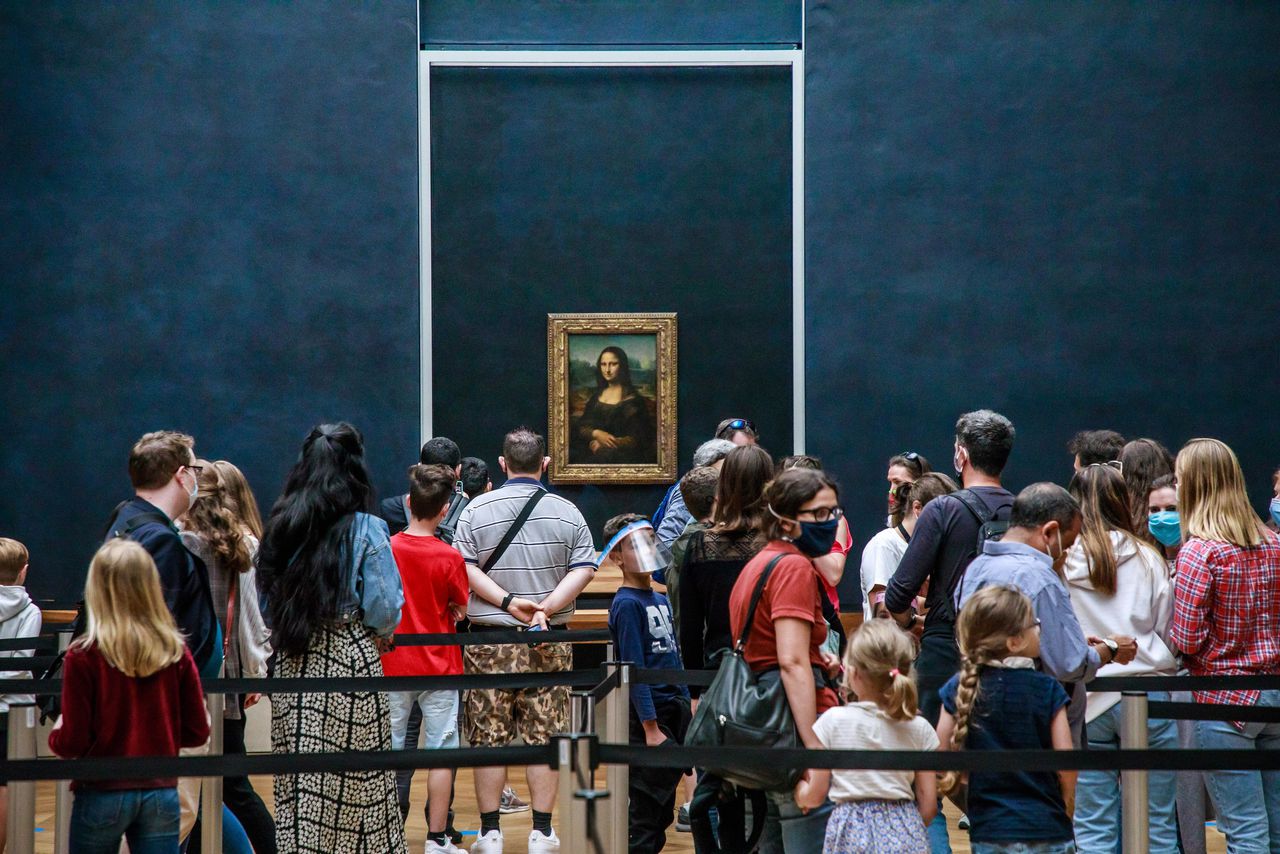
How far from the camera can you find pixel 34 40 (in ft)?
35.9

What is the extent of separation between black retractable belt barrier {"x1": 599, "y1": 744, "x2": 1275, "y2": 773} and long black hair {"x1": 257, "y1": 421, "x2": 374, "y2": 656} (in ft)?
5.05

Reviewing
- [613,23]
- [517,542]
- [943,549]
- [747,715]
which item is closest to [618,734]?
[747,715]

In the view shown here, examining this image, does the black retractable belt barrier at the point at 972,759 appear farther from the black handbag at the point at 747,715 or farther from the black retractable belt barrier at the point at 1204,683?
the black retractable belt barrier at the point at 1204,683

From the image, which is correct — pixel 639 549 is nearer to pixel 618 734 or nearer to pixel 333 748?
pixel 618 734

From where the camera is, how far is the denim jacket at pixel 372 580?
4641mm

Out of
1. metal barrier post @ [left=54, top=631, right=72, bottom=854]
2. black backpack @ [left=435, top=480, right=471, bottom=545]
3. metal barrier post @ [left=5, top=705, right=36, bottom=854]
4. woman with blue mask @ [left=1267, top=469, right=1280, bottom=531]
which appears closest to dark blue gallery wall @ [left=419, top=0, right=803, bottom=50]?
black backpack @ [left=435, top=480, right=471, bottom=545]

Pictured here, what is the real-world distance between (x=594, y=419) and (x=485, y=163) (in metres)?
2.40

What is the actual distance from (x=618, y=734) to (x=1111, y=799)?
6.39 ft

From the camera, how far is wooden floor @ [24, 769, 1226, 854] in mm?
6703

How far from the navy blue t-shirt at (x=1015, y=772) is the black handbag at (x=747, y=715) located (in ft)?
1.82

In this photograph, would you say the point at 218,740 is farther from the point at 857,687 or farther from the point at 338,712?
the point at 857,687

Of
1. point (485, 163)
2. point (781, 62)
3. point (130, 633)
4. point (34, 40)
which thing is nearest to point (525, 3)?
point (485, 163)

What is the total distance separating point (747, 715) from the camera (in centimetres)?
401

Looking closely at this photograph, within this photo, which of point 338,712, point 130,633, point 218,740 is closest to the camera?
point 130,633
